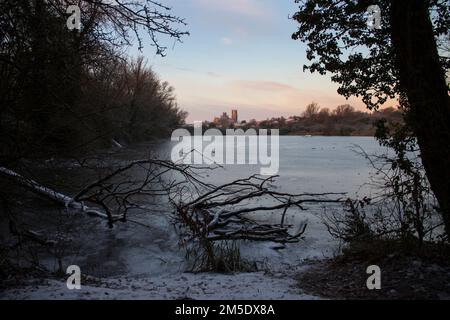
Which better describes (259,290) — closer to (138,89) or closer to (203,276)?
(203,276)

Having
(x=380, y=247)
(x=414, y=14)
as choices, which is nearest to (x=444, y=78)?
(x=414, y=14)

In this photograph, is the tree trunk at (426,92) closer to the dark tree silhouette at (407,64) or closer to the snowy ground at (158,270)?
the dark tree silhouette at (407,64)

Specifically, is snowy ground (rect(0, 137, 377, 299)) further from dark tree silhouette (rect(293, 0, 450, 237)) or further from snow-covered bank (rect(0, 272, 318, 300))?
dark tree silhouette (rect(293, 0, 450, 237))

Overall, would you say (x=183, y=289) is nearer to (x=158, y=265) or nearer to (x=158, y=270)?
(x=158, y=270)

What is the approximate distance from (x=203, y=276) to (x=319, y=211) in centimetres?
657

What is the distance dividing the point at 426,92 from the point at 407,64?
523 mm

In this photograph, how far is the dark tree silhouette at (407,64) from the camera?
612 centimetres

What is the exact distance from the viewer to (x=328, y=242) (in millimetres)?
9781

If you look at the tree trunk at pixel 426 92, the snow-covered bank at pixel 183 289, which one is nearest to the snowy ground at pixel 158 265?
the snow-covered bank at pixel 183 289

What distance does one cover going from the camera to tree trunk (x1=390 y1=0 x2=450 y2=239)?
6070 millimetres

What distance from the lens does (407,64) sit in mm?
6312

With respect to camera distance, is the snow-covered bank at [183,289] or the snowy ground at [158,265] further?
the snowy ground at [158,265]

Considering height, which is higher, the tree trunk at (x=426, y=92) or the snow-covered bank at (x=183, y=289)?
the tree trunk at (x=426, y=92)

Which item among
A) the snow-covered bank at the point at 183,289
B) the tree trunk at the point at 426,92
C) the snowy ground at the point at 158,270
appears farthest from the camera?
the tree trunk at the point at 426,92
